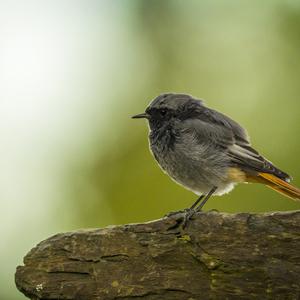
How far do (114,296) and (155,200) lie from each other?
17.9 feet

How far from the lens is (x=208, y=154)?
7551 mm

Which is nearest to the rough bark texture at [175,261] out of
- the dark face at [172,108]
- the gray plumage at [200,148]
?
the gray plumage at [200,148]

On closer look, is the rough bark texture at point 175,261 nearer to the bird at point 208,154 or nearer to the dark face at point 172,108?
the bird at point 208,154

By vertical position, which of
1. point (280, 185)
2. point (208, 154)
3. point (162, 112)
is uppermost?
point (162, 112)

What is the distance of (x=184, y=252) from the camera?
595cm

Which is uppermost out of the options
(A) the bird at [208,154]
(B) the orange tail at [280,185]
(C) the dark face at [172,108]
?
(C) the dark face at [172,108]

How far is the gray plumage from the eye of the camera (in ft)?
24.8

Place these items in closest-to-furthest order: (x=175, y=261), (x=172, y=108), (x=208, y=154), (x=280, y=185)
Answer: (x=175, y=261), (x=280, y=185), (x=208, y=154), (x=172, y=108)

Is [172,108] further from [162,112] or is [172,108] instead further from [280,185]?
[280,185]

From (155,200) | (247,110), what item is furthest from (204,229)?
(247,110)

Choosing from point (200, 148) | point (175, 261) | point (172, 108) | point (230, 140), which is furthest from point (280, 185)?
point (175, 261)

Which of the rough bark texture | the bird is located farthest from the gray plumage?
the rough bark texture

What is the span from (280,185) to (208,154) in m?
0.73

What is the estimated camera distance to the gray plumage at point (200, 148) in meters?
7.55
